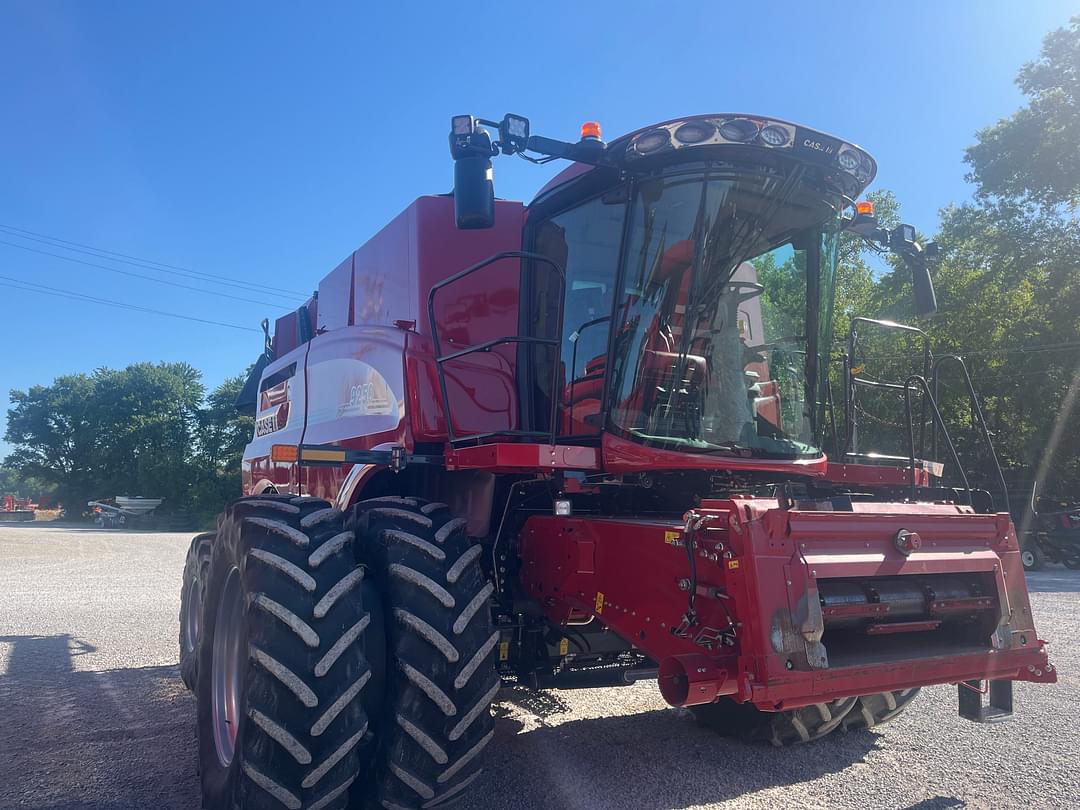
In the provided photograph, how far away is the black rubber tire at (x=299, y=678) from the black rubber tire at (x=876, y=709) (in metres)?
2.87

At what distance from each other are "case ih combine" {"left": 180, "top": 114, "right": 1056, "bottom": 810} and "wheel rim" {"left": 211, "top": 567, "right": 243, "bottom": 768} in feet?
0.06

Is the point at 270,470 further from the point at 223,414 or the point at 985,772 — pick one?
the point at 223,414

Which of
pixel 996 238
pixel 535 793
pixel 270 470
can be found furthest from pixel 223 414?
pixel 535 793

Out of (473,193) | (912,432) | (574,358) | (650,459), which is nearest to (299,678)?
(650,459)

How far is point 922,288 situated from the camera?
16.0 feet

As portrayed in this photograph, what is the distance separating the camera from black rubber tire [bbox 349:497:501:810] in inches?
125

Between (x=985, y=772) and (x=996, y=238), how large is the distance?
24.4 metres

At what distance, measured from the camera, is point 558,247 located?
4484 millimetres

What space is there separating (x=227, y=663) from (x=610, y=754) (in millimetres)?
2137

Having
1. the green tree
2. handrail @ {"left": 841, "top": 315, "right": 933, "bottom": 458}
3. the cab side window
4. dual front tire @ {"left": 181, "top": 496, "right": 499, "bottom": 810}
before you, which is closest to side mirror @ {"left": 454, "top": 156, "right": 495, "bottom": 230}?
the cab side window

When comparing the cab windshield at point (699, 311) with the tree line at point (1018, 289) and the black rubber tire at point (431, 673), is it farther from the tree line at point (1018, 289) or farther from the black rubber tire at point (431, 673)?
the tree line at point (1018, 289)

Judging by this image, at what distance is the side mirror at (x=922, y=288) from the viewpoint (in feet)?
16.0

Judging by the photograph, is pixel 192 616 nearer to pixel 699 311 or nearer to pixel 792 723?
pixel 792 723

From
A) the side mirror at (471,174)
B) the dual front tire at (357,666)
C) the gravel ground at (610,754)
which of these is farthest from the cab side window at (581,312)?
Result: the gravel ground at (610,754)
